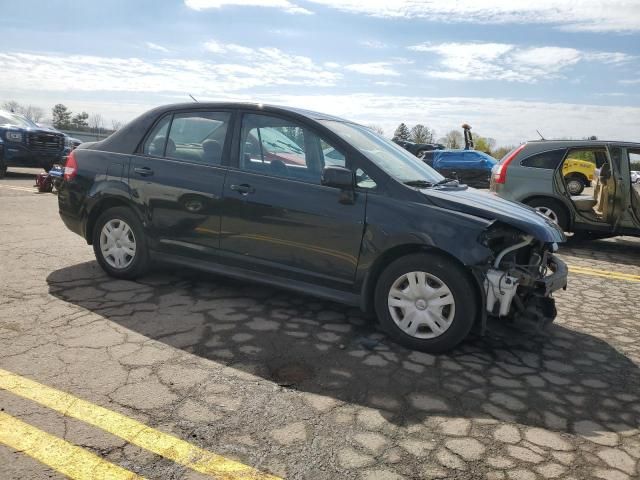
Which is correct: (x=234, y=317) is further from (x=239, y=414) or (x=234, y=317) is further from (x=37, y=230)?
(x=37, y=230)

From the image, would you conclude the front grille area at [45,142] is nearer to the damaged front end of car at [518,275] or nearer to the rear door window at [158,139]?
the rear door window at [158,139]

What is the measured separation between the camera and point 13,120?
15.2 metres

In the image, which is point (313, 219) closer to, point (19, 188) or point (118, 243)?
point (118, 243)

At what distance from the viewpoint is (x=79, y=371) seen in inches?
119

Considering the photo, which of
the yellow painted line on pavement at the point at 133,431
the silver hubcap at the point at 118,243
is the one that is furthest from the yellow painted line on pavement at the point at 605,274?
the yellow painted line on pavement at the point at 133,431

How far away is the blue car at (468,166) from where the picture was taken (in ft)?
72.0

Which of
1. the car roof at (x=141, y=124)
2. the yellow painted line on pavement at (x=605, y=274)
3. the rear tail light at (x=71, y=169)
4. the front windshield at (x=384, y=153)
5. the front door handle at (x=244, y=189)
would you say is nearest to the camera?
the front windshield at (x=384, y=153)

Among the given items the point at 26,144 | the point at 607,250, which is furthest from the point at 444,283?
the point at 26,144

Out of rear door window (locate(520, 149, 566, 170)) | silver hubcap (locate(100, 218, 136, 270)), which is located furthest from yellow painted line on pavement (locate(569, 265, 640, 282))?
silver hubcap (locate(100, 218, 136, 270))

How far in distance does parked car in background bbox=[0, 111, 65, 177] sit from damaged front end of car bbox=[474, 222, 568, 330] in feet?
48.0

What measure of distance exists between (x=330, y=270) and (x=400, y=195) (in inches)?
29.9

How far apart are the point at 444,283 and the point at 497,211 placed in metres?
0.65

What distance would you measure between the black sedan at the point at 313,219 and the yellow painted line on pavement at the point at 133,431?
1707 mm

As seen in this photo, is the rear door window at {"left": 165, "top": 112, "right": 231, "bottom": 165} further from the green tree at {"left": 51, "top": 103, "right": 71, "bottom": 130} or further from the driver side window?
the green tree at {"left": 51, "top": 103, "right": 71, "bottom": 130}
